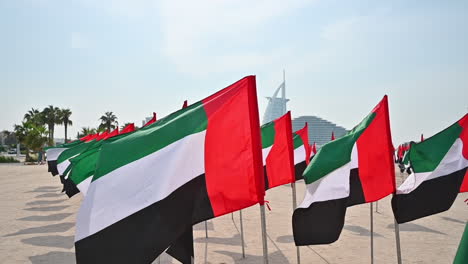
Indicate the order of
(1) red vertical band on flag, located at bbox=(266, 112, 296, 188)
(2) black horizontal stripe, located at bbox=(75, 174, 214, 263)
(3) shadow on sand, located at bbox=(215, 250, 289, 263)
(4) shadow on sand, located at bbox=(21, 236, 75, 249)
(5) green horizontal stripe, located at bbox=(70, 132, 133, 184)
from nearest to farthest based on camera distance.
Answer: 1. (2) black horizontal stripe, located at bbox=(75, 174, 214, 263)
2. (1) red vertical band on flag, located at bbox=(266, 112, 296, 188)
3. (3) shadow on sand, located at bbox=(215, 250, 289, 263)
4. (5) green horizontal stripe, located at bbox=(70, 132, 133, 184)
5. (4) shadow on sand, located at bbox=(21, 236, 75, 249)

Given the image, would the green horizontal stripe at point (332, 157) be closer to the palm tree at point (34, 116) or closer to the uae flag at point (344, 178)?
the uae flag at point (344, 178)

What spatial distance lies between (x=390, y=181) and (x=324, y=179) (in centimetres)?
107

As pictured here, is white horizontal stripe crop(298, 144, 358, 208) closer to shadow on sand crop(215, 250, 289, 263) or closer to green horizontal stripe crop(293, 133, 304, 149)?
shadow on sand crop(215, 250, 289, 263)

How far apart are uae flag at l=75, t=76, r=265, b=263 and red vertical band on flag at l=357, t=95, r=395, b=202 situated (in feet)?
9.03

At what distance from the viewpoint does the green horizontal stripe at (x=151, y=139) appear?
4062mm

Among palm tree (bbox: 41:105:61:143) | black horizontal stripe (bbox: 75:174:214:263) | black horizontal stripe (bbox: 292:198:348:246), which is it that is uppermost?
palm tree (bbox: 41:105:61:143)

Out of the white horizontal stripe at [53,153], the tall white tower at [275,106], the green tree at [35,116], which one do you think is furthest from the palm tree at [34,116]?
the tall white tower at [275,106]

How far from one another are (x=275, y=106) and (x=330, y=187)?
191298mm

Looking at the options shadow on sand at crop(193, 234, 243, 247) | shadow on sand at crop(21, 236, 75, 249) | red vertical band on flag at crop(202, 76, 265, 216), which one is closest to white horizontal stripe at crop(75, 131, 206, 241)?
red vertical band on flag at crop(202, 76, 265, 216)

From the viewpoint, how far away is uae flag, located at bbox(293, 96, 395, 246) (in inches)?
237

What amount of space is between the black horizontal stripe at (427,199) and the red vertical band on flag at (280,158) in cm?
252

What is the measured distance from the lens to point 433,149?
7.02 metres

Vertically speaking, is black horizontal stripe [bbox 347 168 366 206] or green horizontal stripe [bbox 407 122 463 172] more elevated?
green horizontal stripe [bbox 407 122 463 172]

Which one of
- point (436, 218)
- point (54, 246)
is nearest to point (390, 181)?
point (54, 246)
